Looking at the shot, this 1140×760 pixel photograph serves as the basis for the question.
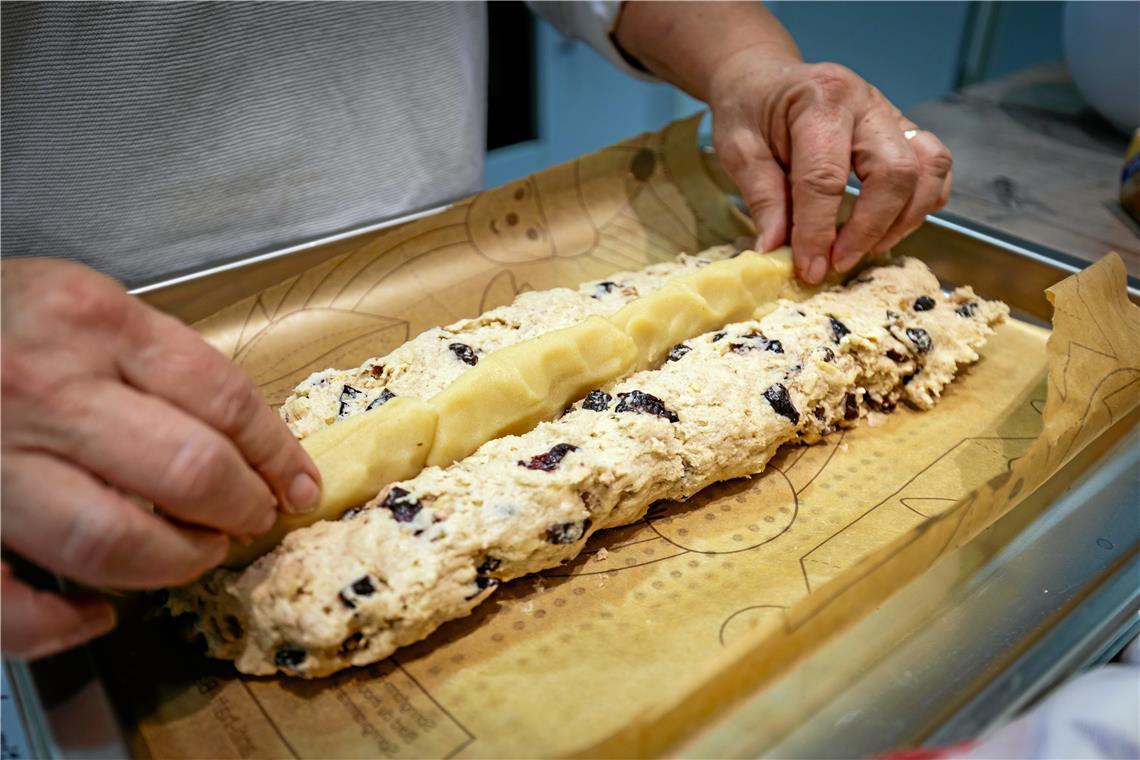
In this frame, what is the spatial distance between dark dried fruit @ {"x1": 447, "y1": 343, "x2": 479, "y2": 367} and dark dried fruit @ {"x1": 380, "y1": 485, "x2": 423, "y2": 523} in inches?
13.6

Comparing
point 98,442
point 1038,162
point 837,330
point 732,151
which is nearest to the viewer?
point 98,442

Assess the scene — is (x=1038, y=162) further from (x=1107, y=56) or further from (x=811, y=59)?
(x=811, y=59)

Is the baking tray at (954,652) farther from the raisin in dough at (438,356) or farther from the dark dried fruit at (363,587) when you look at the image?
the raisin in dough at (438,356)

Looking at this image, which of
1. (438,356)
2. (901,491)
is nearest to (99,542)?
(438,356)

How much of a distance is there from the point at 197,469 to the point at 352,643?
37 cm

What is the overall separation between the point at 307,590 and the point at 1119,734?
950 mm

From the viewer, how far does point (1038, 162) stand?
2.85 meters

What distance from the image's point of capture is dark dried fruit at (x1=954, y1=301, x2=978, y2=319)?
1812 mm

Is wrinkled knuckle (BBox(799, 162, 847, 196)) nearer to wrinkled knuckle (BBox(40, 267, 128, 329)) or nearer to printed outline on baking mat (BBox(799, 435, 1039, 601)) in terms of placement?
printed outline on baking mat (BBox(799, 435, 1039, 601))

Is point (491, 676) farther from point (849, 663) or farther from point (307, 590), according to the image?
point (849, 663)

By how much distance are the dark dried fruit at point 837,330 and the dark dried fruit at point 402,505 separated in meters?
0.86

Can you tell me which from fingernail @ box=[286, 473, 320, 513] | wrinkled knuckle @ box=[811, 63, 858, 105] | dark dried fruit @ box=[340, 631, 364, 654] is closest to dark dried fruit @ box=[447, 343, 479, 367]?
fingernail @ box=[286, 473, 320, 513]

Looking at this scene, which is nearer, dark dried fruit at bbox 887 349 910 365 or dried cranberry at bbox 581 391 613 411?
dried cranberry at bbox 581 391 613 411

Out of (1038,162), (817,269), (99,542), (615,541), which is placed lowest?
(615,541)
